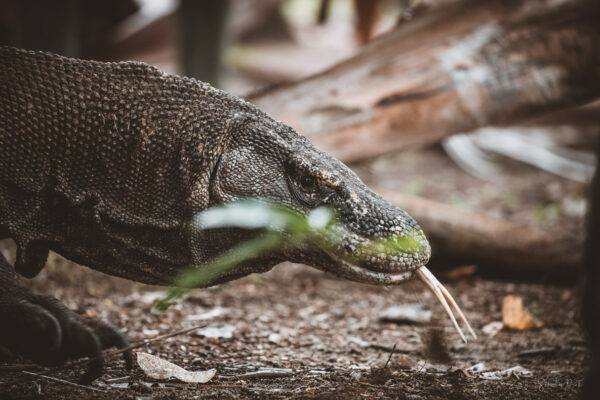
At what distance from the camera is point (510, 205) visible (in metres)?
6.59

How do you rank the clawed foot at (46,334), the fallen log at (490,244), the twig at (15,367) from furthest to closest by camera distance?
the fallen log at (490,244) → the twig at (15,367) → the clawed foot at (46,334)

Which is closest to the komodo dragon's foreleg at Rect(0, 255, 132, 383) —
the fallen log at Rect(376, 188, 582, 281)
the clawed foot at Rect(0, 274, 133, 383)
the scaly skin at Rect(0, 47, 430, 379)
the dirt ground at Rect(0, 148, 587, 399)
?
the clawed foot at Rect(0, 274, 133, 383)

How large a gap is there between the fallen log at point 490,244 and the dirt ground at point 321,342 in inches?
4.3

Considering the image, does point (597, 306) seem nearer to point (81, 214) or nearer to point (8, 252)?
point (81, 214)

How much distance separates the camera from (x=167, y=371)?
82.4 inches

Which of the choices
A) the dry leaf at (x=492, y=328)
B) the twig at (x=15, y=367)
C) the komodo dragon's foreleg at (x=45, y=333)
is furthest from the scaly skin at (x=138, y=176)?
the dry leaf at (x=492, y=328)

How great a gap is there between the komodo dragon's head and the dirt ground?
218 millimetres

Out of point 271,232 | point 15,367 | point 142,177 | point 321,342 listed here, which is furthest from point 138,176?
point 321,342

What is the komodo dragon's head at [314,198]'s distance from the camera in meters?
1.96

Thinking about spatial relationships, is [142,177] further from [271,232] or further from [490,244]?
[490,244]

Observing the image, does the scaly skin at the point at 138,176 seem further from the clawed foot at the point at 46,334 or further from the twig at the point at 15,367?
the twig at the point at 15,367

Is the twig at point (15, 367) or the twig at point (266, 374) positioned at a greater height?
the twig at point (15, 367)

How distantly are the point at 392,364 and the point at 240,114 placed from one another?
1.25m

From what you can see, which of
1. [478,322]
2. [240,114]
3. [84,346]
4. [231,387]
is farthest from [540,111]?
[84,346]
